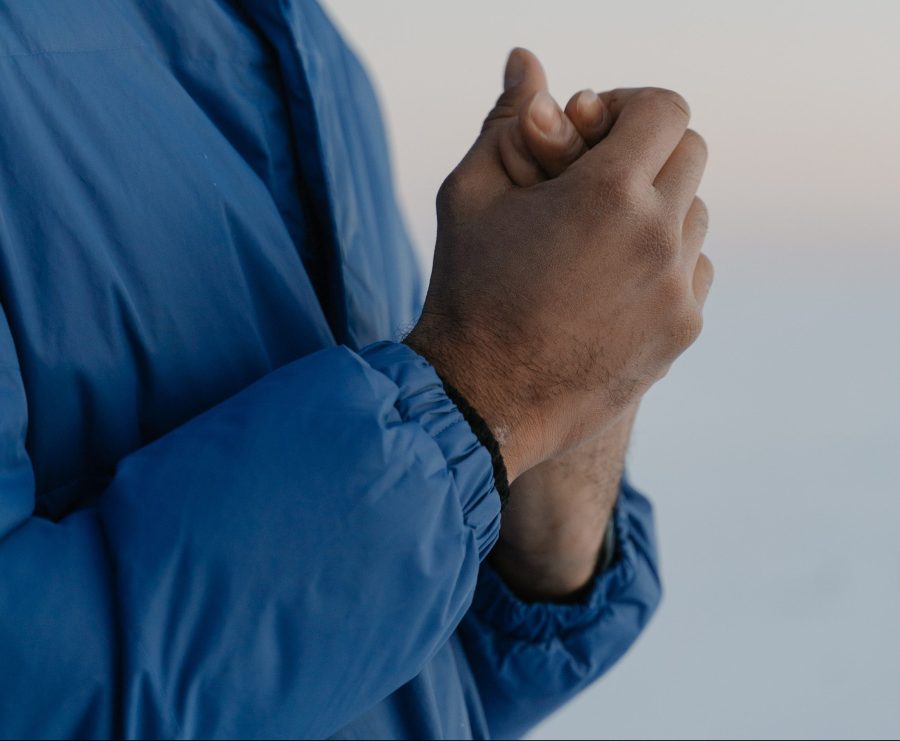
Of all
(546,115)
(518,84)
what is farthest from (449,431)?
(518,84)

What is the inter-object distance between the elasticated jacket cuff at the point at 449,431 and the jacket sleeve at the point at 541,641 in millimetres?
346

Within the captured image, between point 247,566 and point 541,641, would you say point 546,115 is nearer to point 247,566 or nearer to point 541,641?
point 247,566

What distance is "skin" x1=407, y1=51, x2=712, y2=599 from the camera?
60 cm

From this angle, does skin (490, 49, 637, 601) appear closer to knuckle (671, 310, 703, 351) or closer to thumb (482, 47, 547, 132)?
thumb (482, 47, 547, 132)

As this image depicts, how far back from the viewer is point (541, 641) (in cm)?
90

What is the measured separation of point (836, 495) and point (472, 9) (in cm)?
87

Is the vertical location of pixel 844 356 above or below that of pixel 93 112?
below

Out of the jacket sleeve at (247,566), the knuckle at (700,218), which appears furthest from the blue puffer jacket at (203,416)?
the knuckle at (700,218)

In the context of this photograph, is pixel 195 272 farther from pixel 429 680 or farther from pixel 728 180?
pixel 728 180

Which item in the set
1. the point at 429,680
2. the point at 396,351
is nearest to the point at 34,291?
the point at 396,351

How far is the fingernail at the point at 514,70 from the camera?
78cm

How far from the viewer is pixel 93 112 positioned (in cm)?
61

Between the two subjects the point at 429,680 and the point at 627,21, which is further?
the point at 627,21

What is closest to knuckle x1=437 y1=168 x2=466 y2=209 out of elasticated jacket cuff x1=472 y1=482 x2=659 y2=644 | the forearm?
the forearm
